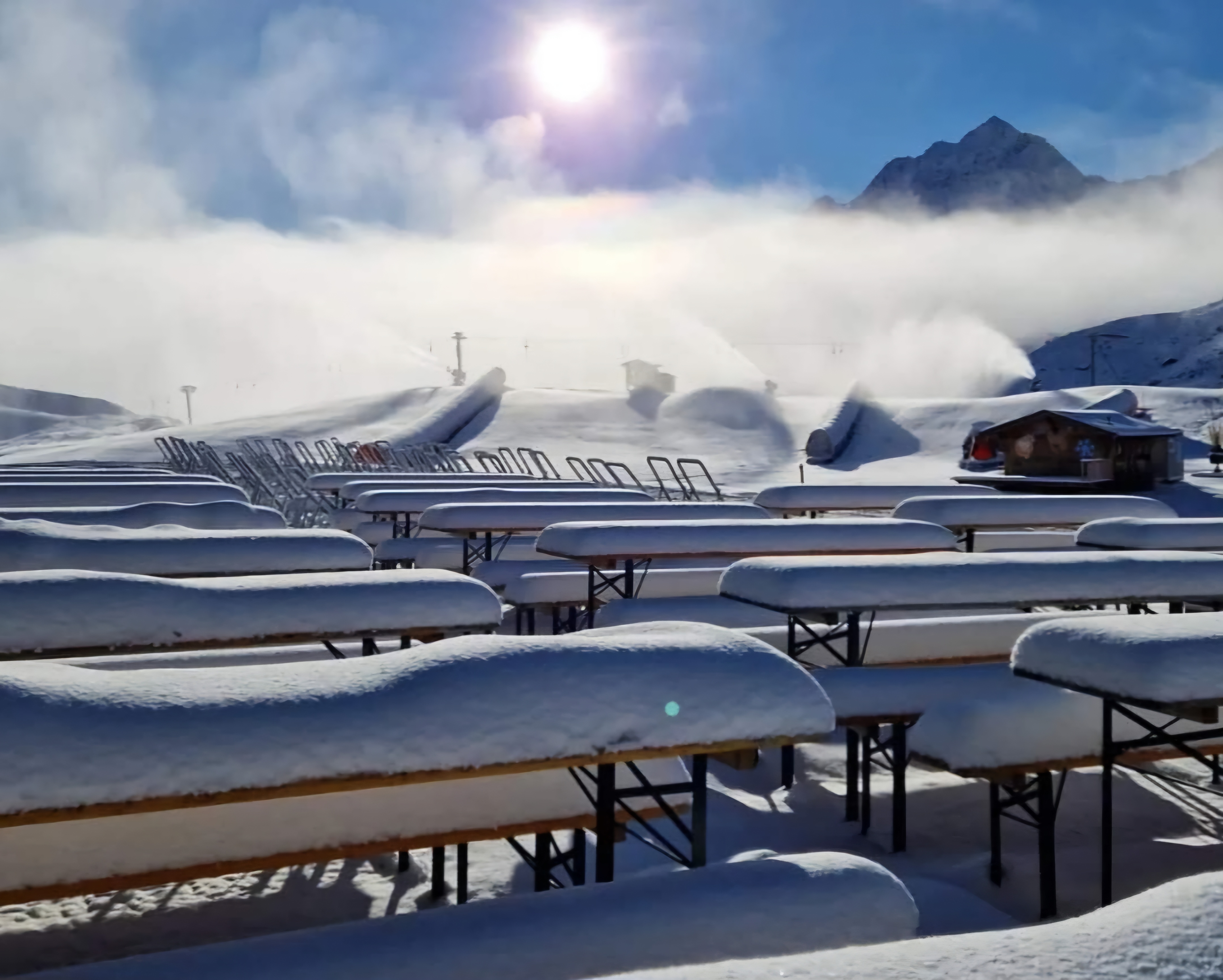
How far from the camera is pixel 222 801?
3926 mm

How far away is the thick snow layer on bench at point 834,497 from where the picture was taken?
655 inches

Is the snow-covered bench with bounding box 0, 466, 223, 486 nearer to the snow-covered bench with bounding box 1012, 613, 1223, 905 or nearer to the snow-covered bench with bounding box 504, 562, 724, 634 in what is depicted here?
the snow-covered bench with bounding box 504, 562, 724, 634

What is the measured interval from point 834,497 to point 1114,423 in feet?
63.8

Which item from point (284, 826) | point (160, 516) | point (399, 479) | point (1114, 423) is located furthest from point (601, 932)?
point (1114, 423)

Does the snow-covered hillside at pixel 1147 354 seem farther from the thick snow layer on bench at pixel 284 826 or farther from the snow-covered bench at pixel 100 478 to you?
the thick snow layer on bench at pixel 284 826

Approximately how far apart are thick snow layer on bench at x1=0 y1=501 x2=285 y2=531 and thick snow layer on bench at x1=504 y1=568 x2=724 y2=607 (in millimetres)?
3079

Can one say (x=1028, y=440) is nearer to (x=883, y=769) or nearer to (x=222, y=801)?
(x=883, y=769)

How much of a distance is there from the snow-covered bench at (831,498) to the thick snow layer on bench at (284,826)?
10842 millimetres

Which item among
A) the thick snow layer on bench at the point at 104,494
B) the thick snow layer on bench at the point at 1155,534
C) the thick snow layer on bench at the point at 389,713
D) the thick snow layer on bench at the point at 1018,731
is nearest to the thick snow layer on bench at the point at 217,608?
the thick snow layer on bench at the point at 389,713

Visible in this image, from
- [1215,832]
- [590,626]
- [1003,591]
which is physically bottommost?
[1215,832]

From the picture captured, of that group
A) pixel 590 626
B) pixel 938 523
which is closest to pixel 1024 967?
pixel 590 626

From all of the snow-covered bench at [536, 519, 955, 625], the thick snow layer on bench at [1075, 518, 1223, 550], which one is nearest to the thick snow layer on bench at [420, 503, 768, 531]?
the snow-covered bench at [536, 519, 955, 625]

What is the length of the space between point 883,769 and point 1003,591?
3124 millimetres

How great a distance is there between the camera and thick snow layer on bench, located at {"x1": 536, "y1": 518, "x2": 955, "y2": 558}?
11383 millimetres
